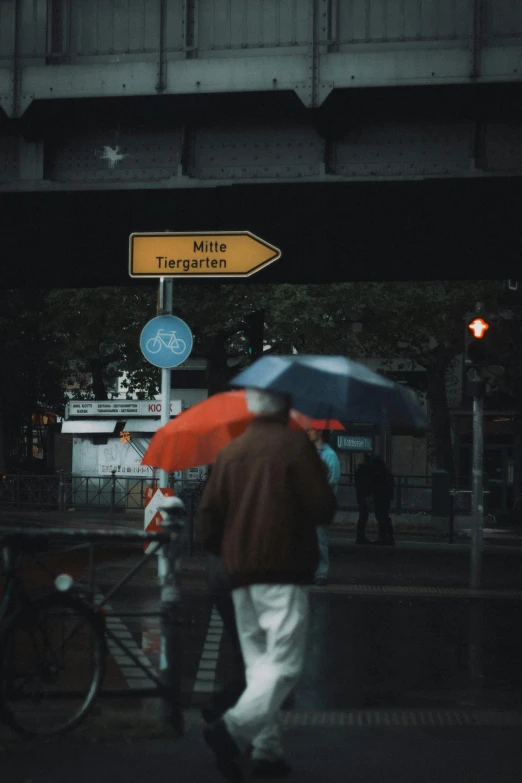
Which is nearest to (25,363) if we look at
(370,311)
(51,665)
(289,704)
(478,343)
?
(370,311)

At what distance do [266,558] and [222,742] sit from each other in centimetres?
78

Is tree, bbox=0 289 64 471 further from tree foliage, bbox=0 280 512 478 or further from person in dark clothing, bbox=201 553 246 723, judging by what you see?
person in dark clothing, bbox=201 553 246 723

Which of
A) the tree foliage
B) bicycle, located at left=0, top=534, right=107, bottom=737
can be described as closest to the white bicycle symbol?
bicycle, located at left=0, top=534, right=107, bottom=737

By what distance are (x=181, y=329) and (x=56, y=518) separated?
57.7ft

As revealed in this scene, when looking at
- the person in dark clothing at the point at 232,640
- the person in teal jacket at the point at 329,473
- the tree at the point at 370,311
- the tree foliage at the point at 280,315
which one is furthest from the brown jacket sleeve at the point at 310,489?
the tree at the point at 370,311

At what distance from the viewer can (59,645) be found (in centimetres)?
635

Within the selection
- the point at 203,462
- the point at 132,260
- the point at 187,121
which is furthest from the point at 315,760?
the point at 187,121

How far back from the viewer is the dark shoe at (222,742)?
5.36 m

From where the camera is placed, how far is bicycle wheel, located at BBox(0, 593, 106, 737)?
6.18 m

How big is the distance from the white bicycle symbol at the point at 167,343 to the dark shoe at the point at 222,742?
8.88 m

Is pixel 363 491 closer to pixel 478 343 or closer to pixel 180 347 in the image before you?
pixel 478 343

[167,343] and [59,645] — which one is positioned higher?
[167,343]

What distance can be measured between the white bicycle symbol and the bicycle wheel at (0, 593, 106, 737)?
307 inches

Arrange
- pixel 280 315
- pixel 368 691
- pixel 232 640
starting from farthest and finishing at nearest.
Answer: pixel 280 315
pixel 368 691
pixel 232 640
